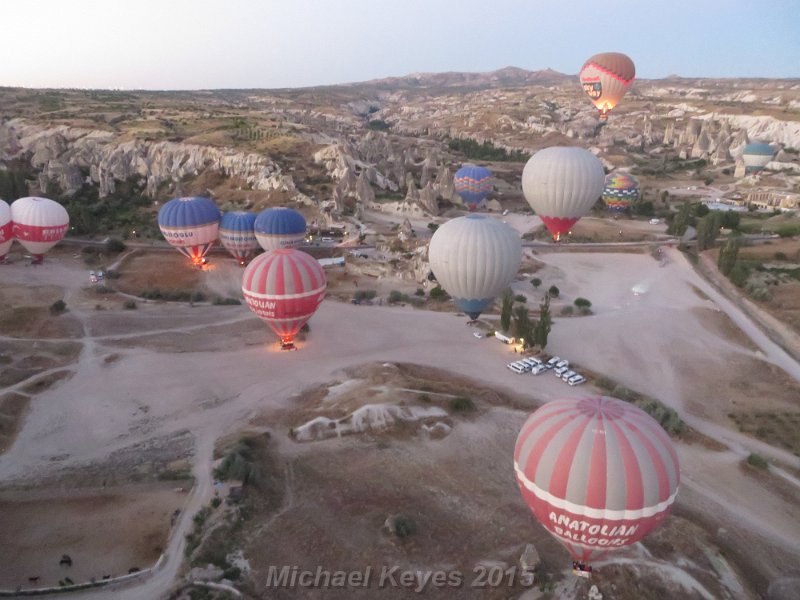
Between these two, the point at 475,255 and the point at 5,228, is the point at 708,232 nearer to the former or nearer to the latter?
the point at 475,255

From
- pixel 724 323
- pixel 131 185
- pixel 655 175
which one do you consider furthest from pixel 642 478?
pixel 655 175

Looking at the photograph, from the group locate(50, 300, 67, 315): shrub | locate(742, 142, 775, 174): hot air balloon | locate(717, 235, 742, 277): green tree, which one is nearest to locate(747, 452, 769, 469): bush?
locate(717, 235, 742, 277): green tree

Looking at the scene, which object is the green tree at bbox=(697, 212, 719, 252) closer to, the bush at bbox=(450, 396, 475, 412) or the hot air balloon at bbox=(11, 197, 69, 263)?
the bush at bbox=(450, 396, 475, 412)

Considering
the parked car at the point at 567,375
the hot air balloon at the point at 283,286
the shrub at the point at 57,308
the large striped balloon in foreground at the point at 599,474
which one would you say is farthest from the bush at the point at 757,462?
the shrub at the point at 57,308

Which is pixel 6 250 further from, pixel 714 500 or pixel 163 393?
pixel 714 500

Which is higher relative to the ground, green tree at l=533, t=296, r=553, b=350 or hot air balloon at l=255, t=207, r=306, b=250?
hot air balloon at l=255, t=207, r=306, b=250

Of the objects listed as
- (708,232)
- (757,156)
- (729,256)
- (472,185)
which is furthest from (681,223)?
(757,156)

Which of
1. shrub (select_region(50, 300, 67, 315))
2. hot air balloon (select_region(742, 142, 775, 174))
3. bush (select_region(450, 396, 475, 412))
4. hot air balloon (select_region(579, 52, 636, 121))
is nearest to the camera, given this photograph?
bush (select_region(450, 396, 475, 412))
